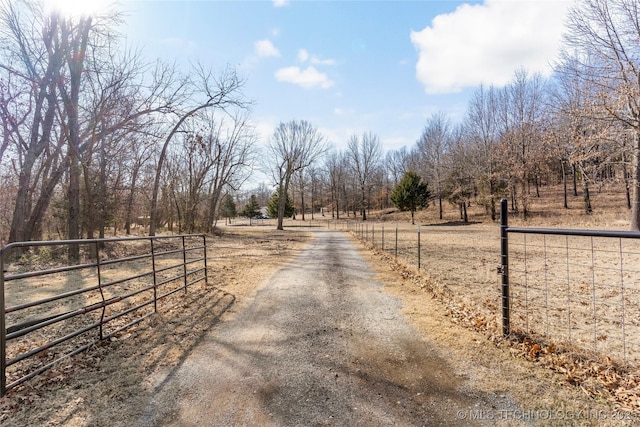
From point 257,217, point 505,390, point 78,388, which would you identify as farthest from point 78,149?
point 257,217

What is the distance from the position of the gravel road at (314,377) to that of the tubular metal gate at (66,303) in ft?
4.03

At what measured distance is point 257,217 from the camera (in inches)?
2778

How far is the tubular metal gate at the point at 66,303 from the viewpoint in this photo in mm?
2936

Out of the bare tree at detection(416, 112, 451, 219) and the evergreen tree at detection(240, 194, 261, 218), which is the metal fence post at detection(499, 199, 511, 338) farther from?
the evergreen tree at detection(240, 194, 261, 218)

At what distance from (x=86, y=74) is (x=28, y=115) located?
288 centimetres

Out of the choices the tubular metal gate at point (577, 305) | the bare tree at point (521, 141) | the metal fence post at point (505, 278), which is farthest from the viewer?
the bare tree at point (521, 141)

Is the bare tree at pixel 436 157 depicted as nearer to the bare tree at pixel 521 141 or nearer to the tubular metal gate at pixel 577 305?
the bare tree at pixel 521 141

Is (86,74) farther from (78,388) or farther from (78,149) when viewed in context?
(78,388)

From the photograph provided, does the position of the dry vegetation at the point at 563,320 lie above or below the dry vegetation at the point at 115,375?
below

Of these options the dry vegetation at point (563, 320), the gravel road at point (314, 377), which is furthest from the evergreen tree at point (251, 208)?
the gravel road at point (314, 377)

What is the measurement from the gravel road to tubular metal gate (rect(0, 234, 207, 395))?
1.23 m

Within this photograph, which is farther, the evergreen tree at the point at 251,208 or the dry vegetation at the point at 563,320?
the evergreen tree at the point at 251,208

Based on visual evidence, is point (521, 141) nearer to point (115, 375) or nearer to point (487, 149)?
point (487, 149)

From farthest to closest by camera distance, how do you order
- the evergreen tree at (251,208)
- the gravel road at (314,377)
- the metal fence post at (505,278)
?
the evergreen tree at (251,208)
the metal fence post at (505,278)
the gravel road at (314,377)
